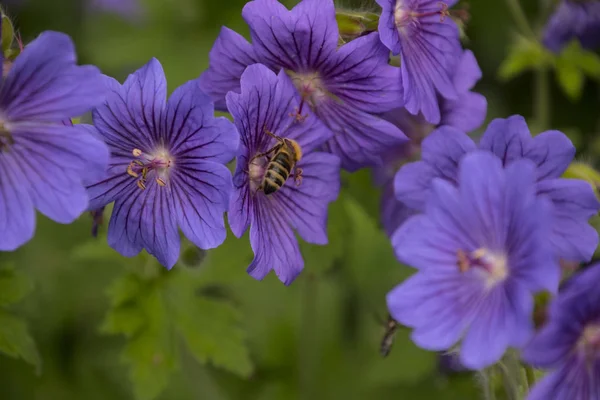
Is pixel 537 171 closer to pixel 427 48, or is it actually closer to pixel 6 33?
pixel 427 48

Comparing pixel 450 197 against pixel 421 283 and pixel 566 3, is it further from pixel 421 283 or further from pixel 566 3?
pixel 566 3

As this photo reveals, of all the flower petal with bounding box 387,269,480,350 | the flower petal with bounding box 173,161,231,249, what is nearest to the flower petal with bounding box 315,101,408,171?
the flower petal with bounding box 173,161,231,249

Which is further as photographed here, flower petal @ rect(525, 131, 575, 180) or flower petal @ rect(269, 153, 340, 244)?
flower petal @ rect(269, 153, 340, 244)

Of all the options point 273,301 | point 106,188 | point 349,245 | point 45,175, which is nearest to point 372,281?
point 349,245

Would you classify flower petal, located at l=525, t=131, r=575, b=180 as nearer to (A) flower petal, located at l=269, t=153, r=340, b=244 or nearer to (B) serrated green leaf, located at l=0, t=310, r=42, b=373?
(A) flower petal, located at l=269, t=153, r=340, b=244

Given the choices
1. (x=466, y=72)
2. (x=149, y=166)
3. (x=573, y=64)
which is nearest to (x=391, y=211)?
(x=466, y=72)
